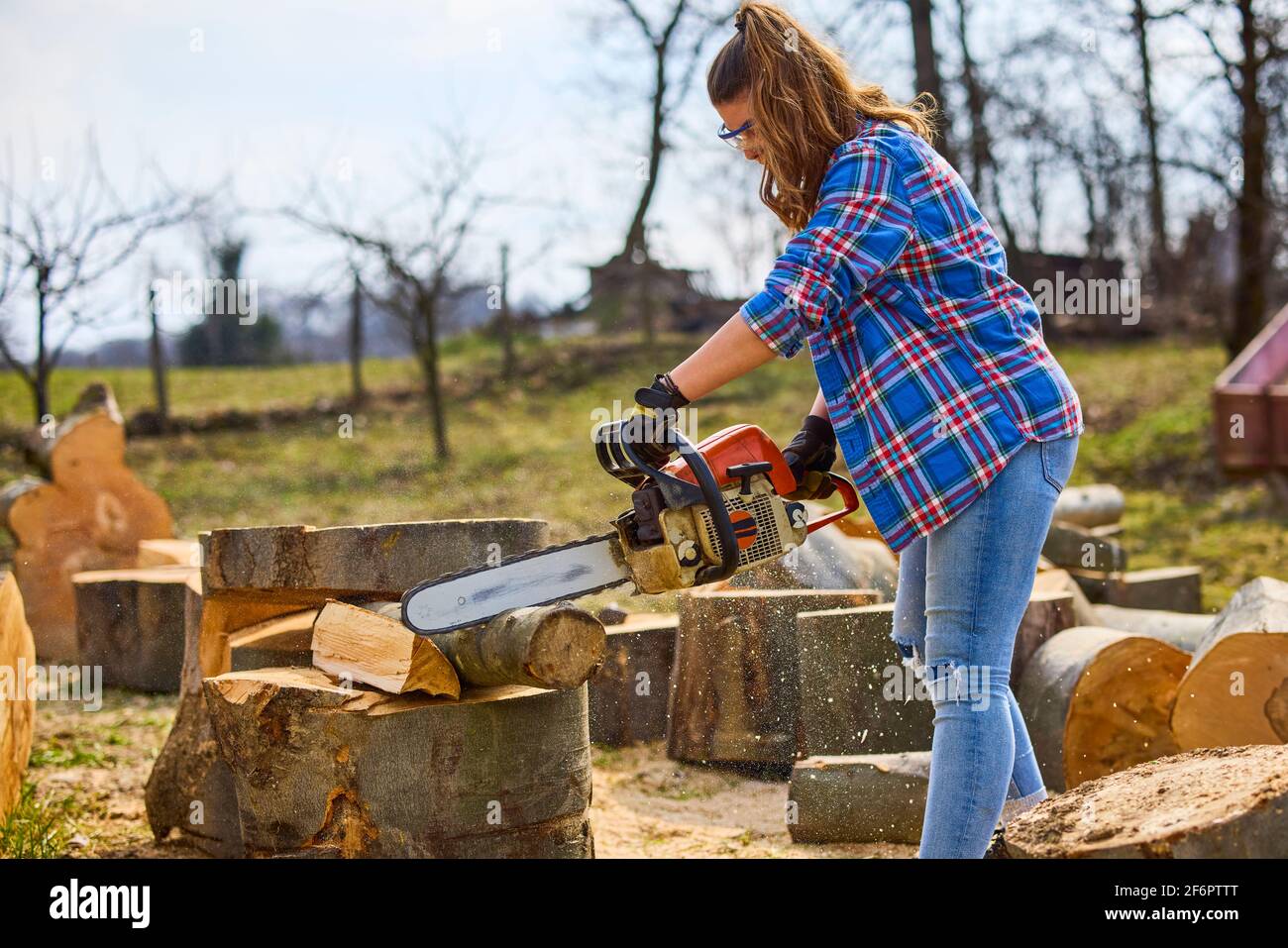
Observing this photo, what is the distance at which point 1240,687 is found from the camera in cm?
315

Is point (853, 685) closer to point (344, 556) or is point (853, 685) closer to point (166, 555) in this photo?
Result: point (344, 556)

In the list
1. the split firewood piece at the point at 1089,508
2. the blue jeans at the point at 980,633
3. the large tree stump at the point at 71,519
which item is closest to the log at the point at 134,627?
the large tree stump at the point at 71,519

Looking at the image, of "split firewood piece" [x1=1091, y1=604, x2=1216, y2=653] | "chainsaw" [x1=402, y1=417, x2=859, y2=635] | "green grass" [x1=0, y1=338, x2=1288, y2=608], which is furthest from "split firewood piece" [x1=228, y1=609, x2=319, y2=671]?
"green grass" [x1=0, y1=338, x2=1288, y2=608]

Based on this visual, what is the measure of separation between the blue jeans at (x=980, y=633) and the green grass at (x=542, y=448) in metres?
4.57

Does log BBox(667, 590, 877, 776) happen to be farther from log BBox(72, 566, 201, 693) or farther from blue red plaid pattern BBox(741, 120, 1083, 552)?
log BBox(72, 566, 201, 693)

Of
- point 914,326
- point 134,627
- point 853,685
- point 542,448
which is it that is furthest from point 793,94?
point 542,448

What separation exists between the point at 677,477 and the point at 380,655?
0.87 metres

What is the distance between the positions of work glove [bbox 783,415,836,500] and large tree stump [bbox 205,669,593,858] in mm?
828

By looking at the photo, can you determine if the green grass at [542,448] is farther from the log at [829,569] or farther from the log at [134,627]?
the log at [134,627]

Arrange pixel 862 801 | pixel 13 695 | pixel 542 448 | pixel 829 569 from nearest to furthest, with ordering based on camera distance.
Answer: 1. pixel 862 801
2. pixel 13 695
3. pixel 829 569
4. pixel 542 448

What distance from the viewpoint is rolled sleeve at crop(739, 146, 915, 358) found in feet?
7.02

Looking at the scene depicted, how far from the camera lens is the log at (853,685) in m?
3.79

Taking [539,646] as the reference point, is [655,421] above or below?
above
